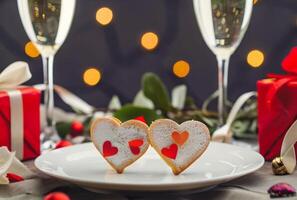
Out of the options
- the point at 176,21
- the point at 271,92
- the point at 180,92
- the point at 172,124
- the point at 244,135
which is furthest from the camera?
the point at 176,21

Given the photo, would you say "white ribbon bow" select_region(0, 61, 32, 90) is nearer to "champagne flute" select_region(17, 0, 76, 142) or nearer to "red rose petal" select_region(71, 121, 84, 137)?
"champagne flute" select_region(17, 0, 76, 142)

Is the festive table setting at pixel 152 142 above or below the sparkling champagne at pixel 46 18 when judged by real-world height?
below

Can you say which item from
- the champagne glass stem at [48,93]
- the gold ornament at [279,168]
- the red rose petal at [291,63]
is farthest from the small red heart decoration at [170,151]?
the champagne glass stem at [48,93]

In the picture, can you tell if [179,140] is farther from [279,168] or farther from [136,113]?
[136,113]

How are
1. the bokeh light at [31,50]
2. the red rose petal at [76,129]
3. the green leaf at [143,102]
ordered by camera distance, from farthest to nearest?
the bokeh light at [31,50] < the green leaf at [143,102] < the red rose petal at [76,129]

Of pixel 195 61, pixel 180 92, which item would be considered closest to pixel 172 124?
pixel 180 92

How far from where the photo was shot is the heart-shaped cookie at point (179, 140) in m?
0.77

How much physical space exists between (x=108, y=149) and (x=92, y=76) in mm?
798

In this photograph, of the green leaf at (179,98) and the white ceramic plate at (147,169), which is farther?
the green leaf at (179,98)

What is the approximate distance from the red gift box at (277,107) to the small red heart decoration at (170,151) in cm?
21

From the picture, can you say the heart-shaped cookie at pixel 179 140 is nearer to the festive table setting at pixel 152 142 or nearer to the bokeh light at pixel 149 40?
the festive table setting at pixel 152 142

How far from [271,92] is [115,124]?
26 cm

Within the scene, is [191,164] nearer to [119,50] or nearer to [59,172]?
[59,172]

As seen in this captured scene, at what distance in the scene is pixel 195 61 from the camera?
1574mm
